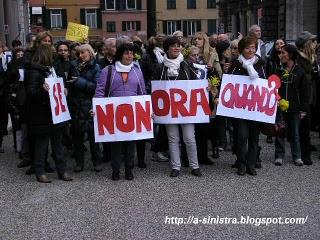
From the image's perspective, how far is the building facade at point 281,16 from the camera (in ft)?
103

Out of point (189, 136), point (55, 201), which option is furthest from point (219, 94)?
point (55, 201)

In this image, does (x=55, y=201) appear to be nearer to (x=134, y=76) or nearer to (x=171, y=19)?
(x=134, y=76)

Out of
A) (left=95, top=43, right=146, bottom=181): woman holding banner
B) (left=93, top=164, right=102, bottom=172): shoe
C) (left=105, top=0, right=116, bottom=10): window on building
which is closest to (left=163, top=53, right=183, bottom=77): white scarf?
(left=95, top=43, right=146, bottom=181): woman holding banner

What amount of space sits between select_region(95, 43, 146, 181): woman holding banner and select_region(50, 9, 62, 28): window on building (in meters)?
77.6

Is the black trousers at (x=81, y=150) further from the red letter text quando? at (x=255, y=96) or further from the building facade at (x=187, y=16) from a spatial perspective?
the building facade at (x=187, y=16)

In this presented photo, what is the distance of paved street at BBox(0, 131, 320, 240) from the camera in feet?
21.5

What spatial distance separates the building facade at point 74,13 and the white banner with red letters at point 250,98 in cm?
7655

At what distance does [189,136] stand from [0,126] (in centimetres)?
448

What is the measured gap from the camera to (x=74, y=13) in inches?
3376

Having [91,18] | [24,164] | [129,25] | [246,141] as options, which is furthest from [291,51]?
[91,18]

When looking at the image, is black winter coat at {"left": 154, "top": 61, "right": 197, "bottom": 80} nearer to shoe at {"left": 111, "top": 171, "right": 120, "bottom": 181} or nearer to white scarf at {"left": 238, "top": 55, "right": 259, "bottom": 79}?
white scarf at {"left": 238, "top": 55, "right": 259, "bottom": 79}

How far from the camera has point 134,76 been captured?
9023 mm

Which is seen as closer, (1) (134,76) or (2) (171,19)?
(1) (134,76)

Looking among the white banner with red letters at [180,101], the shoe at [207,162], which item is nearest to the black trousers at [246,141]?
the white banner with red letters at [180,101]
